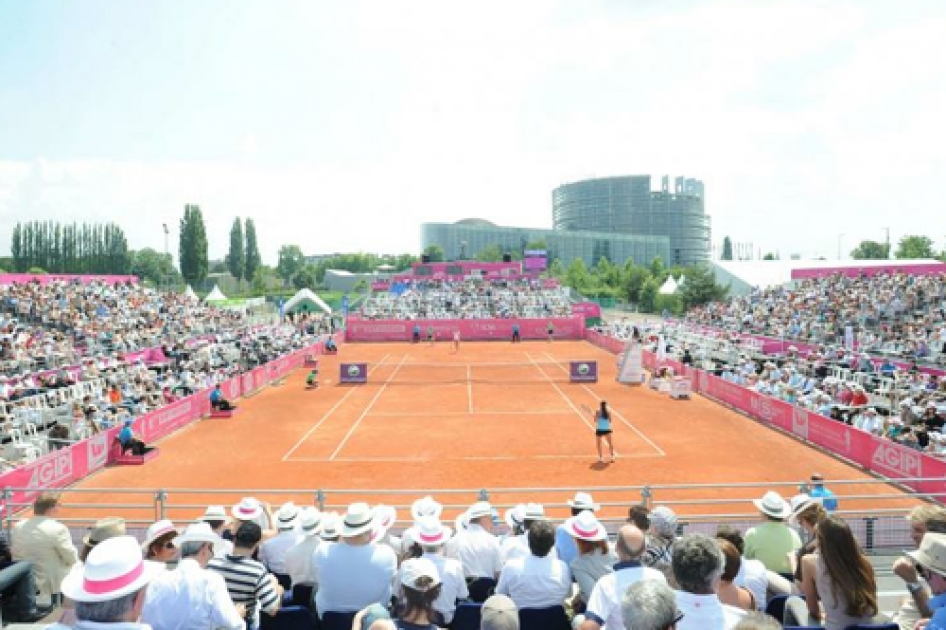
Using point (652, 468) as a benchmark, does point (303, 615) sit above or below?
above

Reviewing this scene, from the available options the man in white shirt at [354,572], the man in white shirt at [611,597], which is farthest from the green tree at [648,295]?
the man in white shirt at [611,597]

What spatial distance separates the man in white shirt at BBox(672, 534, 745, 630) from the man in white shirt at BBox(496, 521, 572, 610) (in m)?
1.72

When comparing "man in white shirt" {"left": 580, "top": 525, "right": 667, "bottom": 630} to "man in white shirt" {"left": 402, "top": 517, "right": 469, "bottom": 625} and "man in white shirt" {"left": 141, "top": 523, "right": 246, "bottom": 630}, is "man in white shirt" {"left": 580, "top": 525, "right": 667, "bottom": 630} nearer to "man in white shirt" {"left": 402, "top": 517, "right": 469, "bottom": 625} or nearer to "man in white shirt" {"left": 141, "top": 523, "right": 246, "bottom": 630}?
"man in white shirt" {"left": 402, "top": 517, "right": 469, "bottom": 625}

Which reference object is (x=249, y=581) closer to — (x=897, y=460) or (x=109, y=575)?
(x=109, y=575)

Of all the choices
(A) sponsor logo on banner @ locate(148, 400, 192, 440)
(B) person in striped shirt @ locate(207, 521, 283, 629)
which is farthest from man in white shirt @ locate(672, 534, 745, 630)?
(A) sponsor logo on banner @ locate(148, 400, 192, 440)

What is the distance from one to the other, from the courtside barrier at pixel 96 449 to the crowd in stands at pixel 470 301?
34964 mm

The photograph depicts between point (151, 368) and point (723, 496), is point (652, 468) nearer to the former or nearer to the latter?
point (723, 496)

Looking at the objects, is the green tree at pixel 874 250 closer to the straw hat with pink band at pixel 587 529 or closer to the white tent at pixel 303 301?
the white tent at pixel 303 301

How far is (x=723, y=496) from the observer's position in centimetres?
1598

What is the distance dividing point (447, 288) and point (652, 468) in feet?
199

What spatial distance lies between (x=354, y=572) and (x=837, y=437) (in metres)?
18.8

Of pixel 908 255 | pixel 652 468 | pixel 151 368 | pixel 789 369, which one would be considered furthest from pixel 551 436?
pixel 908 255

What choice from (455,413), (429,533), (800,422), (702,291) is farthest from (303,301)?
(429,533)

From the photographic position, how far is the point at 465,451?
20953mm
